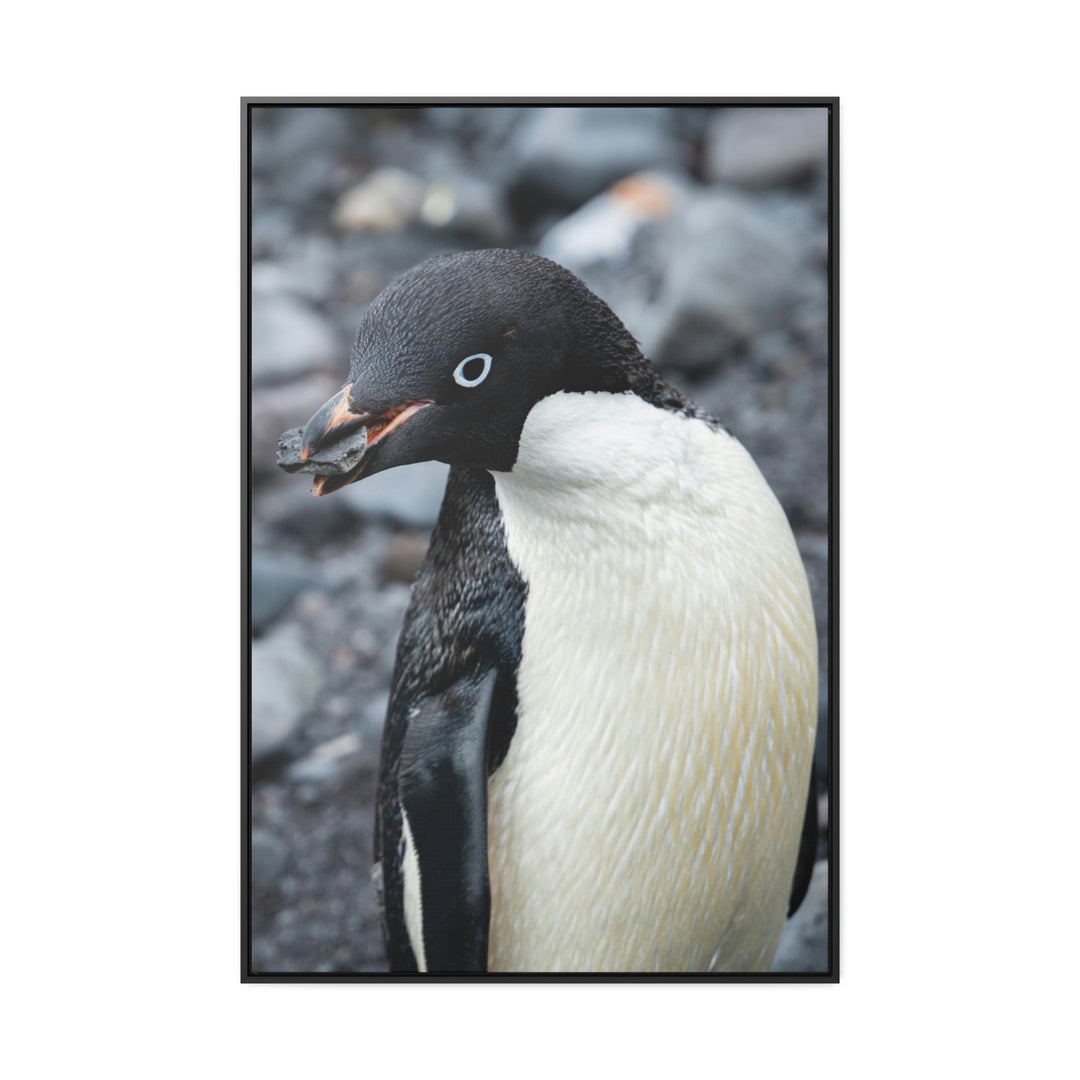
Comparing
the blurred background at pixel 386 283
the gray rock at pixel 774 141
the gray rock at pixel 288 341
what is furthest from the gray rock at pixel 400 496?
the gray rock at pixel 774 141

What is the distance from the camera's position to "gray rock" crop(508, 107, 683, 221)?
1434mm

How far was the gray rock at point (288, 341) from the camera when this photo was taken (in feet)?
4.72

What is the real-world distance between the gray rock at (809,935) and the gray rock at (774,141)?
794mm

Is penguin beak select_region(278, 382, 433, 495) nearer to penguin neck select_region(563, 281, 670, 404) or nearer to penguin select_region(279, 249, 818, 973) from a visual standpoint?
penguin select_region(279, 249, 818, 973)

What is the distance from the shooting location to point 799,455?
1397 millimetres

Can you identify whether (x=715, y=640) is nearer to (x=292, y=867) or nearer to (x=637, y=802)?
(x=637, y=802)

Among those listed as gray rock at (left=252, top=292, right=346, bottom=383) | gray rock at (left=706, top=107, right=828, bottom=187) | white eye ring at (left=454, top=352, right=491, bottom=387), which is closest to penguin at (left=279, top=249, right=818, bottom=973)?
white eye ring at (left=454, top=352, right=491, bottom=387)

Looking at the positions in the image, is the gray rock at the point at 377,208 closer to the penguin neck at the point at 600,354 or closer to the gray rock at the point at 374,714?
the penguin neck at the point at 600,354

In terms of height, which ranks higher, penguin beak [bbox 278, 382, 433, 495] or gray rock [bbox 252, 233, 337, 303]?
gray rock [bbox 252, 233, 337, 303]

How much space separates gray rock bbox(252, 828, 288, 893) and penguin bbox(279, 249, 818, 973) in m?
0.15

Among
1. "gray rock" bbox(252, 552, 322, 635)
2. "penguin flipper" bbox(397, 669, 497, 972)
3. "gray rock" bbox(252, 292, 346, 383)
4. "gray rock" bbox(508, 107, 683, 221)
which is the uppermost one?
"gray rock" bbox(508, 107, 683, 221)

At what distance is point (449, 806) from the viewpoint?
48.9 inches

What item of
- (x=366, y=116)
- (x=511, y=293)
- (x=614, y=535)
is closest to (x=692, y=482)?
(x=614, y=535)
